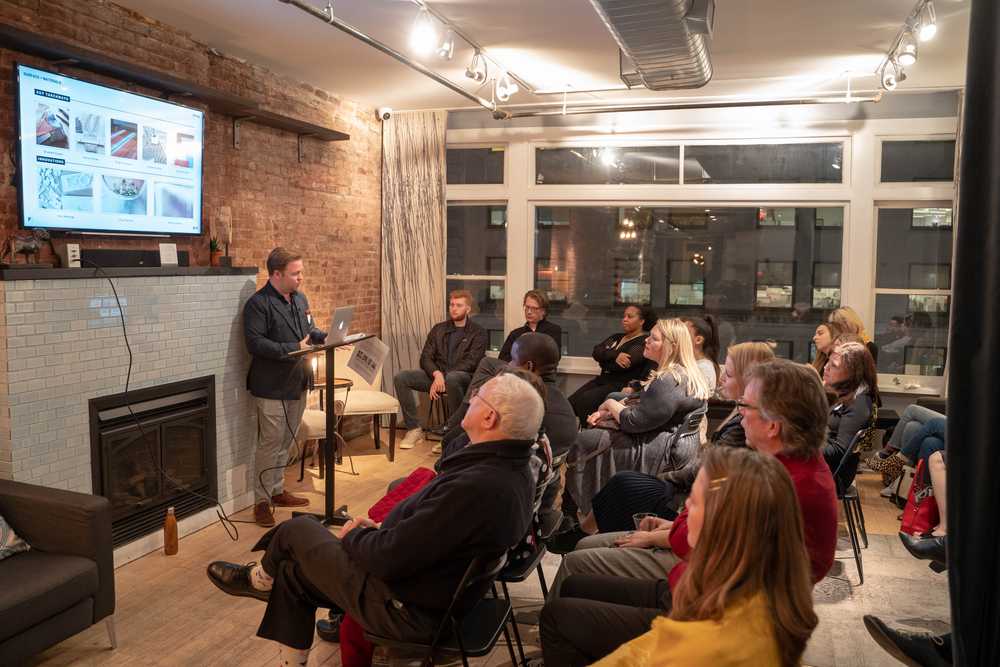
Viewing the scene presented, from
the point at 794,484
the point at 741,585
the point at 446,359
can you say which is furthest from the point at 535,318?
the point at 741,585

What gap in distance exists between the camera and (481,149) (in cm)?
760

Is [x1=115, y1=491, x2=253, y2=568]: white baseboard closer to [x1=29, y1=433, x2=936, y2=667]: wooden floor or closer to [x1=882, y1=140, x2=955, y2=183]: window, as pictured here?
[x1=29, y1=433, x2=936, y2=667]: wooden floor

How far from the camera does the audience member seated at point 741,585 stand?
160cm

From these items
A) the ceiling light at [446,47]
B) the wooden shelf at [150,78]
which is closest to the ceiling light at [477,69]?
the ceiling light at [446,47]

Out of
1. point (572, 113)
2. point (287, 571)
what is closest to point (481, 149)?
point (572, 113)

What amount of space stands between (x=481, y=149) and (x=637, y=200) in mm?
1583

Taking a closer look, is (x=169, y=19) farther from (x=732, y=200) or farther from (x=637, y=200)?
(x=732, y=200)

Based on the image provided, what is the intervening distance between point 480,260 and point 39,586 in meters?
5.38

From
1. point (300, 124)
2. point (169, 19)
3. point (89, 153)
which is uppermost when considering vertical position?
point (169, 19)

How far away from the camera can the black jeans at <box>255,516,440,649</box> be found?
247 centimetres

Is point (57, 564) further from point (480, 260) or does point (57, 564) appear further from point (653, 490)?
point (480, 260)

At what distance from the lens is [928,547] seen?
3.57 meters

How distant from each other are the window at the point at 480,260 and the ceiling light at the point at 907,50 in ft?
12.6

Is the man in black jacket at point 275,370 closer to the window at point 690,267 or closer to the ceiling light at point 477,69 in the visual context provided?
the ceiling light at point 477,69
